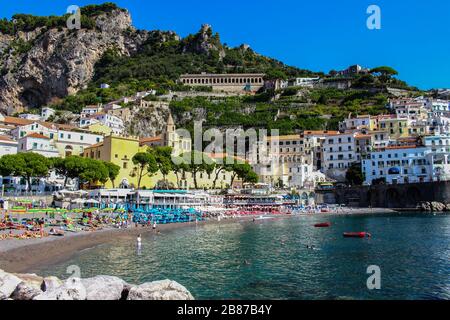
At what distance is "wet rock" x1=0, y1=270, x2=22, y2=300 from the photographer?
11788mm

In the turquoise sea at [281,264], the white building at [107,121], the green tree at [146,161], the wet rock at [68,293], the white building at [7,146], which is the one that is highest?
the white building at [107,121]

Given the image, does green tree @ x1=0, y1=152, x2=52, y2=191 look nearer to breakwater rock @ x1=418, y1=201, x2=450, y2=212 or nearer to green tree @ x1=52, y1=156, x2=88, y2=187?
green tree @ x1=52, y1=156, x2=88, y2=187

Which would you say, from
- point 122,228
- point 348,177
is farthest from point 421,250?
point 348,177

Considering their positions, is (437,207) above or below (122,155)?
below

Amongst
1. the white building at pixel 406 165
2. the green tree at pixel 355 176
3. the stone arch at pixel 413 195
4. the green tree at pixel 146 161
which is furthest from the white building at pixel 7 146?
the stone arch at pixel 413 195

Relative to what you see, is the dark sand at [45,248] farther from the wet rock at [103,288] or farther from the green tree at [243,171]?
the green tree at [243,171]

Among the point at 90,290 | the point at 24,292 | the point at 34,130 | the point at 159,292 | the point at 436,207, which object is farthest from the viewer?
the point at 34,130

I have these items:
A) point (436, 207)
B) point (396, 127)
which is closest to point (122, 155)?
point (436, 207)

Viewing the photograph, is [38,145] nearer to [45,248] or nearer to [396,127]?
[45,248]

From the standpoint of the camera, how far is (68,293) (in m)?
11.5

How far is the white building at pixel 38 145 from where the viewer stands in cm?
6062

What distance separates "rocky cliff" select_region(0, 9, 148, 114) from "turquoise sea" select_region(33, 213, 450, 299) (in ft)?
346

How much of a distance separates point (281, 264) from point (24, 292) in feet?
46.6
